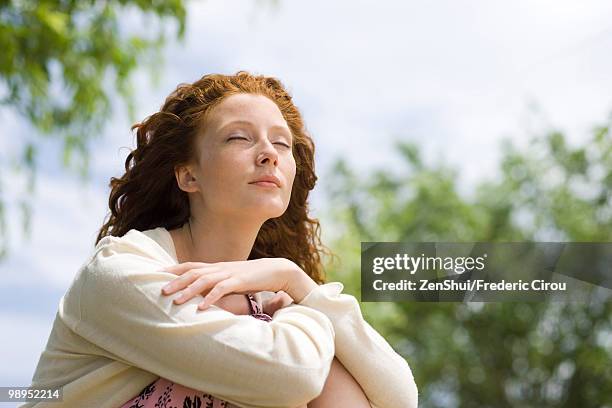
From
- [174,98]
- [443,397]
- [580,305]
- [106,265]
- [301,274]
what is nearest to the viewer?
[106,265]

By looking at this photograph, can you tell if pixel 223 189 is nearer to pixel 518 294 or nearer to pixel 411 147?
pixel 518 294

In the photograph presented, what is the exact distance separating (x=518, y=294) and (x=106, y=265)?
906 cm

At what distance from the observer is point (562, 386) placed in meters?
11.0

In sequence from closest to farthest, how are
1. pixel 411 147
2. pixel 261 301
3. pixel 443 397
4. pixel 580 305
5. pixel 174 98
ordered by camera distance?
pixel 261 301, pixel 174 98, pixel 580 305, pixel 443 397, pixel 411 147

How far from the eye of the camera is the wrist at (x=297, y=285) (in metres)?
1.11

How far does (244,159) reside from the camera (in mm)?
1186

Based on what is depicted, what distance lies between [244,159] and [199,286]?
0.27 metres

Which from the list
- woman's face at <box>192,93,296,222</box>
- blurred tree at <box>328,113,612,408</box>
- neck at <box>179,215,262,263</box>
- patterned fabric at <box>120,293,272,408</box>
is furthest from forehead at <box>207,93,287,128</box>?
blurred tree at <box>328,113,612,408</box>

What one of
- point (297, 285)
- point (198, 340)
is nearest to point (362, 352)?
point (297, 285)

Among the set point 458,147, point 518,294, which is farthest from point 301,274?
point 458,147

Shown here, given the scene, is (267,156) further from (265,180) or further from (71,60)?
(71,60)

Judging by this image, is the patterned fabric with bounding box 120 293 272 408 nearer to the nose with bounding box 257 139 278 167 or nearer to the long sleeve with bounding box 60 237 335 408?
the long sleeve with bounding box 60 237 335 408

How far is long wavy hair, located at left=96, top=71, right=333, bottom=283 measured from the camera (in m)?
1.29

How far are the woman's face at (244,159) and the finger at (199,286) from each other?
0.63ft
